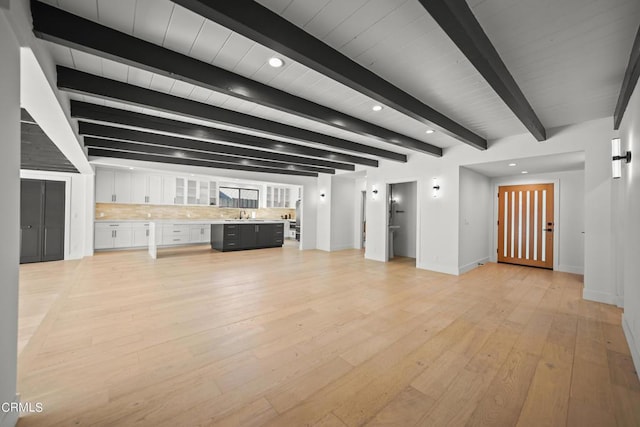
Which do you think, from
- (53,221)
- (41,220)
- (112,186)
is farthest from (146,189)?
(41,220)

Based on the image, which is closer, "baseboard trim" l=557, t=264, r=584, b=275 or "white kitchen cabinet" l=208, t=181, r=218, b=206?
"baseboard trim" l=557, t=264, r=584, b=275

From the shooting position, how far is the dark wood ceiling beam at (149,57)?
173 cm

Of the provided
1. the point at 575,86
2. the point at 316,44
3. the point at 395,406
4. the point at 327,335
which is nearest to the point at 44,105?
the point at 316,44

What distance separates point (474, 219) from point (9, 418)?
697 cm

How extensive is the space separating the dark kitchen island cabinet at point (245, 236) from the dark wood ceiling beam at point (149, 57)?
5.65 metres

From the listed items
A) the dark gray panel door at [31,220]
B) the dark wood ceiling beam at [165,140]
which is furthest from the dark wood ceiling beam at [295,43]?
the dark gray panel door at [31,220]

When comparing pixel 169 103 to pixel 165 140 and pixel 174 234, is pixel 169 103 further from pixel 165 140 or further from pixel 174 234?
pixel 174 234

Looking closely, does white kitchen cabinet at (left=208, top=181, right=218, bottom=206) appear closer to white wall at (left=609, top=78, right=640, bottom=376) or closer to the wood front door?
the wood front door

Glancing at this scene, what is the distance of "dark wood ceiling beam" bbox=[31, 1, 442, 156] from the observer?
173 cm

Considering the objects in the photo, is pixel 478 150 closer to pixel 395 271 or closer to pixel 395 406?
pixel 395 271

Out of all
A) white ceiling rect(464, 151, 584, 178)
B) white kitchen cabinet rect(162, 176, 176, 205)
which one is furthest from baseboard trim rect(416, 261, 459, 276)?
white kitchen cabinet rect(162, 176, 176, 205)

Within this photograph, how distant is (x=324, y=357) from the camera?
2215 mm

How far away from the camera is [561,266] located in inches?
224

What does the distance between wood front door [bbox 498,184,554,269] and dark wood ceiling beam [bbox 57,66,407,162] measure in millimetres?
4900
